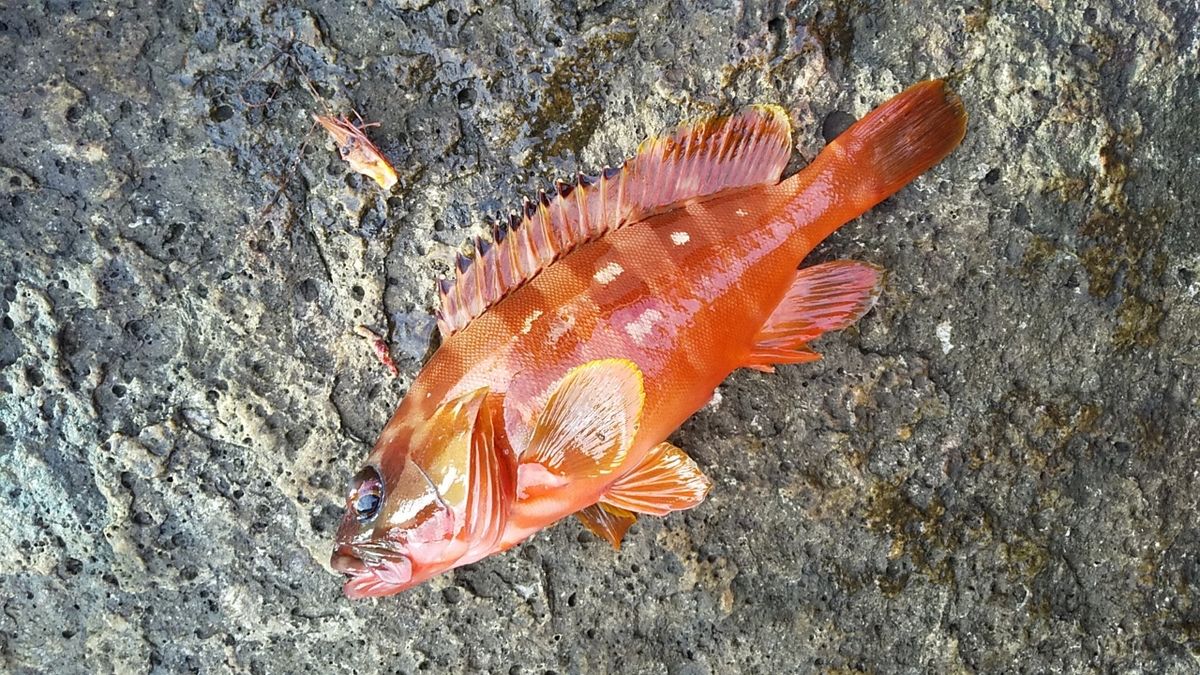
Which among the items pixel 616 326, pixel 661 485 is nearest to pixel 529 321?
pixel 616 326

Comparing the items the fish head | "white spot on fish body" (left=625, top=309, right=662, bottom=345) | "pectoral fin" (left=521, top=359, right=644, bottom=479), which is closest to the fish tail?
"white spot on fish body" (left=625, top=309, right=662, bottom=345)

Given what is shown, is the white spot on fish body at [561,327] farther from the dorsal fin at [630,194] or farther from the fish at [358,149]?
the fish at [358,149]

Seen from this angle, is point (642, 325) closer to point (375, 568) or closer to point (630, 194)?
point (630, 194)

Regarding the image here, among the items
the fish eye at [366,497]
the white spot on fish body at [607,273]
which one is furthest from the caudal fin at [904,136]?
the fish eye at [366,497]

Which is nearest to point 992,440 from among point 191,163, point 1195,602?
point 1195,602

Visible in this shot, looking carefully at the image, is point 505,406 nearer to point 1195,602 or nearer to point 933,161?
point 933,161

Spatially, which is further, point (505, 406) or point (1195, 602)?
point (1195, 602)
